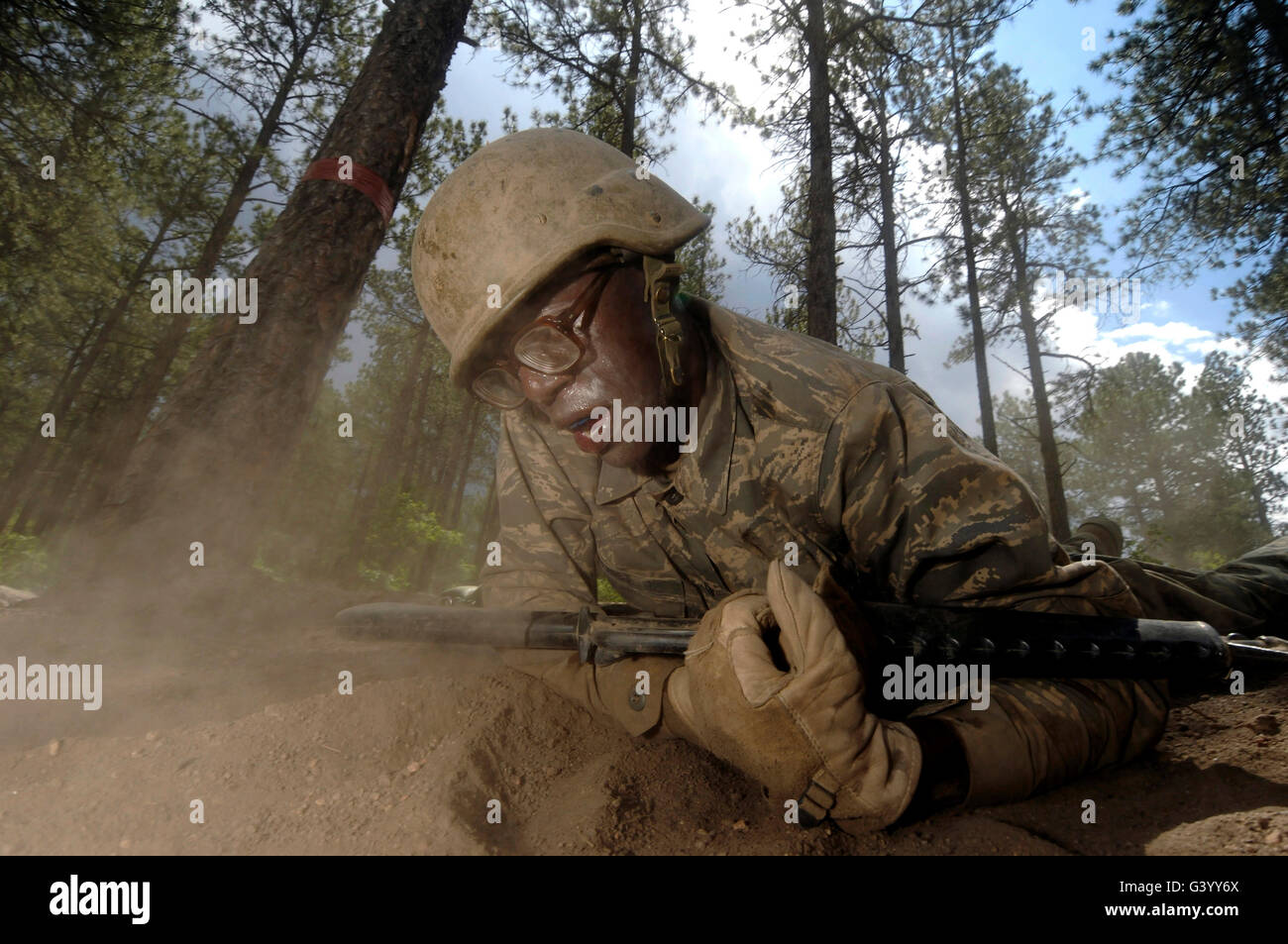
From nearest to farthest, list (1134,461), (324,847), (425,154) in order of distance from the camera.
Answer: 1. (324,847)
2. (425,154)
3. (1134,461)

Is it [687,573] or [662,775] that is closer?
[662,775]

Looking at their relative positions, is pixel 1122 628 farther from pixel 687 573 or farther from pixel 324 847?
pixel 324 847


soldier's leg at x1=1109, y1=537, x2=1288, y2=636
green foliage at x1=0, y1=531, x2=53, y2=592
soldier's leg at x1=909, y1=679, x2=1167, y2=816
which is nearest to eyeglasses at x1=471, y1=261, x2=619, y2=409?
soldier's leg at x1=909, y1=679, x2=1167, y2=816

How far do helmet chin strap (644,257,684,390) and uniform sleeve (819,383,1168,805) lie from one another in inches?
22.9

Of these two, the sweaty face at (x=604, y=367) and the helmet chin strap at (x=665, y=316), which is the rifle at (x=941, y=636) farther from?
the helmet chin strap at (x=665, y=316)

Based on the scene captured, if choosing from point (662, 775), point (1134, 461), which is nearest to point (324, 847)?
A: point (662, 775)

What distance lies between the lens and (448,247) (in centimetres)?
239

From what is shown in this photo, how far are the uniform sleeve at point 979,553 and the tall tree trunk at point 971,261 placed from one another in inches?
532

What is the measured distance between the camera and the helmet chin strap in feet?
7.07

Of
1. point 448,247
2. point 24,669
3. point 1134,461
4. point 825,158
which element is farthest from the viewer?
point 1134,461

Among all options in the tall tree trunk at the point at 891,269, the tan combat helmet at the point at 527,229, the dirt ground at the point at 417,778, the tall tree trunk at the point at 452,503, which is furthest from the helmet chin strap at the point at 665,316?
the tall tree trunk at the point at 891,269

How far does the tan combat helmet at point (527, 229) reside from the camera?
223cm

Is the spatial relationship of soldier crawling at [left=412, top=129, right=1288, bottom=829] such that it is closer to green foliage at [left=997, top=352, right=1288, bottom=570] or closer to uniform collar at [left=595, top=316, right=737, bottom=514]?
uniform collar at [left=595, top=316, right=737, bottom=514]
